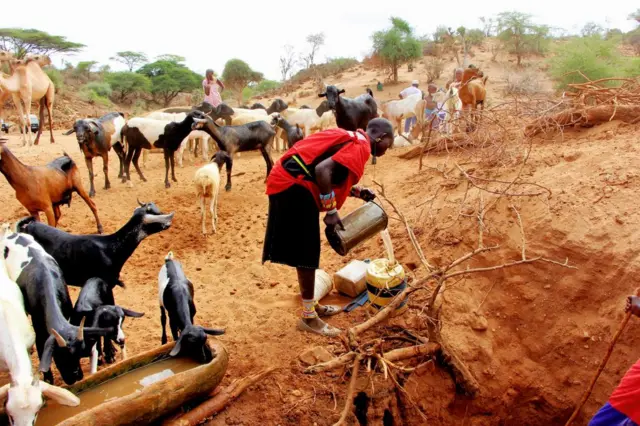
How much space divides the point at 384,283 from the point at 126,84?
81.4 ft

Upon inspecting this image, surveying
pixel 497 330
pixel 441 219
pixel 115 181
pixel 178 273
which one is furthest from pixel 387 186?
pixel 115 181

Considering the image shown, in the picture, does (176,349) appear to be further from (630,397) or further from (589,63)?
(589,63)

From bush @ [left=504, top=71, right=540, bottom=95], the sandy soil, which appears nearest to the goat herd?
the sandy soil

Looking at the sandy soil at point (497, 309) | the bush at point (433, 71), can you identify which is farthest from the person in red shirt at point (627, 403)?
the bush at point (433, 71)

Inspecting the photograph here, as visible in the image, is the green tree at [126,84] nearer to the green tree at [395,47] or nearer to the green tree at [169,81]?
the green tree at [169,81]

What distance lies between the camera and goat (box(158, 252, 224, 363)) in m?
2.88

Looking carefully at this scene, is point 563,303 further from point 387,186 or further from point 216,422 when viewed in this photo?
point 387,186

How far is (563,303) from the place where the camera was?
12.7 ft

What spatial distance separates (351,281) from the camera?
4.28 m

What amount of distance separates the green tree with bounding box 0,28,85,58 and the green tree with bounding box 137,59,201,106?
4.16m

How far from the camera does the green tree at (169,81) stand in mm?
25531

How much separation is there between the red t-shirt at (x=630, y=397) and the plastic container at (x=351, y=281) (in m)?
2.32

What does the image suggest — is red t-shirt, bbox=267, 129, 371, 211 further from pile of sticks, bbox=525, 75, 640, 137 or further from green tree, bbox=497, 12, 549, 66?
green tree, bbox=497, 12, 549, 66

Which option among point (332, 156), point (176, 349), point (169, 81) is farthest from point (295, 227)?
point (169, 81)
